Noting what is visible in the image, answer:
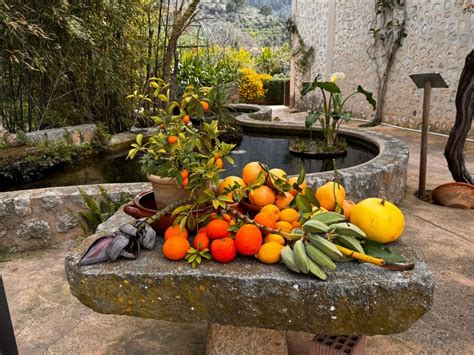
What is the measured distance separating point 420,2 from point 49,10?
21.3 ft

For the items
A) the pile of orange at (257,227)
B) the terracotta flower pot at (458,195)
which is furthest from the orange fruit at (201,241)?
the terracotta flower pot at (458,195)

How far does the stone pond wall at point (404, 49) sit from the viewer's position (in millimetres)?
6156

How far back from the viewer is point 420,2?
6781 millimetres

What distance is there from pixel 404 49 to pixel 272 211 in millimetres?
7410

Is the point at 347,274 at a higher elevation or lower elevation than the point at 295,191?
lower

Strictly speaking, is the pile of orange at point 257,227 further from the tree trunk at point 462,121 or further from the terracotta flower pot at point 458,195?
the tree trunk at point 462,121

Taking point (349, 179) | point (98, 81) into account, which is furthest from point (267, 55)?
point (349, 179)

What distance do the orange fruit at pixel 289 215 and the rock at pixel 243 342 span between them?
0.50 m

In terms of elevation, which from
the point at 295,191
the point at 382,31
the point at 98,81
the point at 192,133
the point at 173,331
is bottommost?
the point at 173,331

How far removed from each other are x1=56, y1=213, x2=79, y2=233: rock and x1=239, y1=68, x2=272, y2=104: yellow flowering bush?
1029 cm

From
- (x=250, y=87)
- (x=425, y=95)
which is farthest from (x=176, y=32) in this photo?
(x=250, y=87)

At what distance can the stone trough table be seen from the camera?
0.95m

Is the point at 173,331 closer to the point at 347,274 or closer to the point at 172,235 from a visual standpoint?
the point at 172,235

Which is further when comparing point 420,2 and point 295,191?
point 420,2
